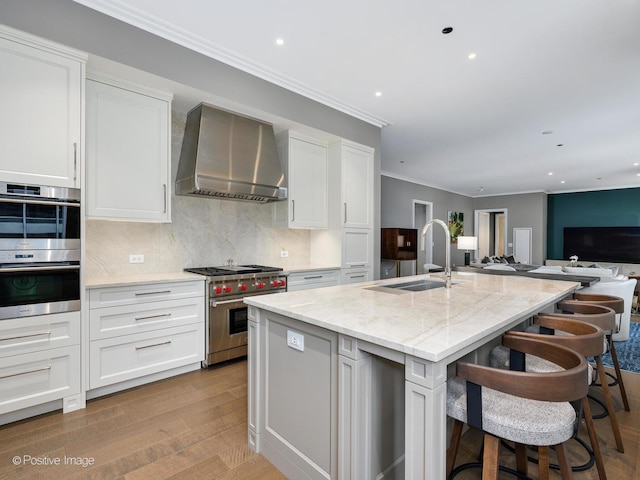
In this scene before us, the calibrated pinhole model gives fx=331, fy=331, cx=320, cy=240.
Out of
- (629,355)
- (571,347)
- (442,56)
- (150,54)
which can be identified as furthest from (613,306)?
(150,54)

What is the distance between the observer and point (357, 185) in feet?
13.8

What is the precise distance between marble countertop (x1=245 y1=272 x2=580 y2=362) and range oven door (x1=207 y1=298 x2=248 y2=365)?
4.37 feet

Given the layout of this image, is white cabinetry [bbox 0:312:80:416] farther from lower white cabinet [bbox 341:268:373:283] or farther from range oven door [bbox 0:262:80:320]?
lower white cabinet [bbox 341:268:373:283]

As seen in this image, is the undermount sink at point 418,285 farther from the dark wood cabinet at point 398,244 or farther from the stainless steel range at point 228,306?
the dark wood cabinet at point 398,244

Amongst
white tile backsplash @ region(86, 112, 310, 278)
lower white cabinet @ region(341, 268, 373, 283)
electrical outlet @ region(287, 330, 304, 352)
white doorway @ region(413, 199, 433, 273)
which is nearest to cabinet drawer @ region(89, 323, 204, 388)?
white tile backsplash @ region(86, 112, 310, 278)

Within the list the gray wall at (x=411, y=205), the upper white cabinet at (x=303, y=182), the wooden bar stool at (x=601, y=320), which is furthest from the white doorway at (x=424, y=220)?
the wooden bar stool at (x=601, y=320)

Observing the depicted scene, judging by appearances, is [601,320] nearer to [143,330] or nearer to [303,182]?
[303,182]

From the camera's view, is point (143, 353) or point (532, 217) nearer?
point (143, 353)

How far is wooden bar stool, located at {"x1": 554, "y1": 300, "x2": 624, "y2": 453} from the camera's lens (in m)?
1.79

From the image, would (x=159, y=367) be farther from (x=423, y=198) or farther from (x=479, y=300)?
(x=423, y=198)

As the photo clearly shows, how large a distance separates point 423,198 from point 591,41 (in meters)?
6.37

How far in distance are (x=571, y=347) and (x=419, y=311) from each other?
64 centimetres

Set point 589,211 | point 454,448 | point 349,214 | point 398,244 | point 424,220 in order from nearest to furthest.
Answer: point 454,448 < point 349,214 < point 398,244 < point 424,220 < point 589,211

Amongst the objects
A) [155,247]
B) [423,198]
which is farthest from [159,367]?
[423,198]
